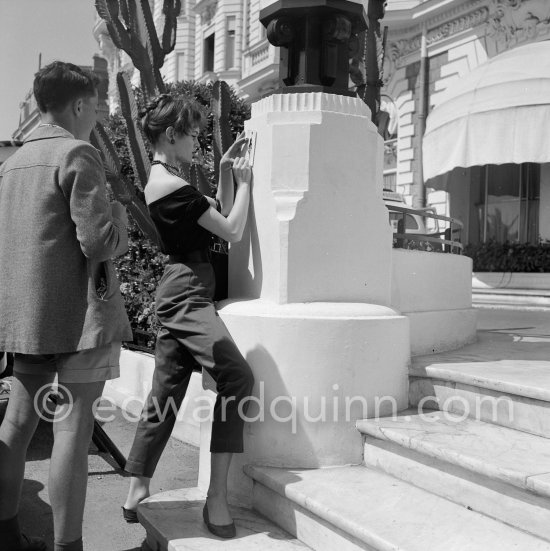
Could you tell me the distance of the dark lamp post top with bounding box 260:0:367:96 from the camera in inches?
131

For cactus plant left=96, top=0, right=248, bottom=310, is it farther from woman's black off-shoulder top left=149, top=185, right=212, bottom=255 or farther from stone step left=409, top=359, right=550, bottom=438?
stone step left=409, top=359, right=550, bottom=438

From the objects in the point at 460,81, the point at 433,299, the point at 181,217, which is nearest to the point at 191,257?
the point at 181,217

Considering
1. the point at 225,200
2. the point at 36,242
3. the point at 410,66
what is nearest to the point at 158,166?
the point at 225,200

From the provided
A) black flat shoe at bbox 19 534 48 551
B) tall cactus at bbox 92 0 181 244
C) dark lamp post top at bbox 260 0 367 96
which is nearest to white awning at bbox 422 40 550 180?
tall cactus at bbox 92 0 181 244

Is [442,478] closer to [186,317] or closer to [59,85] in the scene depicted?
[186,317]

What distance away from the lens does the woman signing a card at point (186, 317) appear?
8.91ft

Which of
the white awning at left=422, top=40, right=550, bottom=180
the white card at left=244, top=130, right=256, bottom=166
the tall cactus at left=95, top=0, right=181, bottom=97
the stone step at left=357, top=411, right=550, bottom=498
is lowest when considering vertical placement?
the stone step at left=357, top=411, right=550, bottom=498

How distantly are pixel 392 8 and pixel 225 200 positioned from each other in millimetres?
18271

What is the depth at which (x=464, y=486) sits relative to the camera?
8.07 ft

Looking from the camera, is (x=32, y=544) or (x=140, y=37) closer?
(x=32, y=544)

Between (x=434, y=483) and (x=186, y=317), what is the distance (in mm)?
1219

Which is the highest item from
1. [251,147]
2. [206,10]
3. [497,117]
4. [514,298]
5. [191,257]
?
[206,10]

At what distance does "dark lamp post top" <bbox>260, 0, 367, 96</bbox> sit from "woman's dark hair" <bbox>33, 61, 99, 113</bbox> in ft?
3.76

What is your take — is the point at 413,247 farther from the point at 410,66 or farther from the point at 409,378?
the point at 410,66
